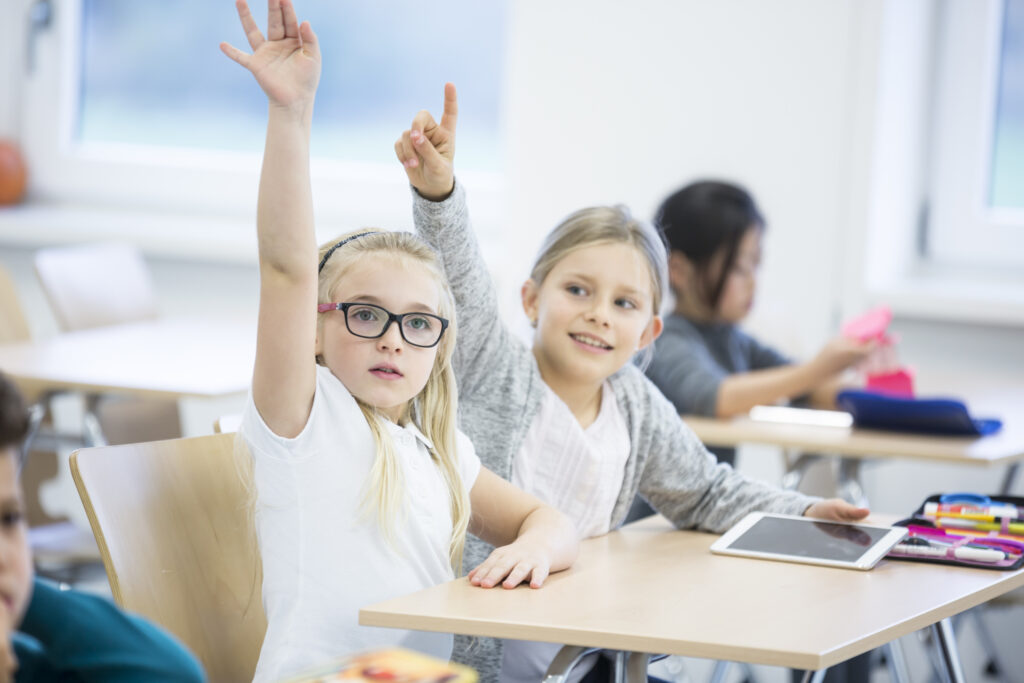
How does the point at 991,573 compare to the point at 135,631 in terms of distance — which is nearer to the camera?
the point at 135,631

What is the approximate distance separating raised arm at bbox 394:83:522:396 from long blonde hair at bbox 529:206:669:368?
0.15 m

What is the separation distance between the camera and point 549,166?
383 centimetres

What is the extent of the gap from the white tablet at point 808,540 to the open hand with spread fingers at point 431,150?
56 cm

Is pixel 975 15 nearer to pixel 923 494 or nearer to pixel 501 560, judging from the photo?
pixel 923 494

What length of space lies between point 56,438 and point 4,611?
6.46ft

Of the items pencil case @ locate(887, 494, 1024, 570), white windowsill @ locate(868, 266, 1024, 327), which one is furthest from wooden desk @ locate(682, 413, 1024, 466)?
white windowsill @ locate(868, 266, 1024, 327)

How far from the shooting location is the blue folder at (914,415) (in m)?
2.50

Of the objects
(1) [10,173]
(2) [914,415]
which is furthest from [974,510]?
(1) [10,173]

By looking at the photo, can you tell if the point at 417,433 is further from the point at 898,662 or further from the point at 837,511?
the point at 898,662

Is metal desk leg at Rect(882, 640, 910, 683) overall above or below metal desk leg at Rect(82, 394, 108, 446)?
below

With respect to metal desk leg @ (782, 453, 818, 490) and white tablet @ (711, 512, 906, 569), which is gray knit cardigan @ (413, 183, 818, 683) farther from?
metal desk leg @ (782, 453, 818, 490)

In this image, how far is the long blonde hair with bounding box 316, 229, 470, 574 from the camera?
4.82 feet

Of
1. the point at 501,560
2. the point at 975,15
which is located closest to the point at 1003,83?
the point at 975,15

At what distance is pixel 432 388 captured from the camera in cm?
154
